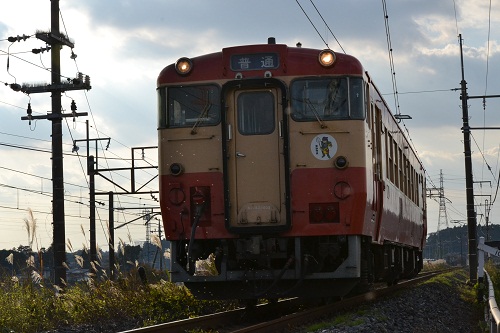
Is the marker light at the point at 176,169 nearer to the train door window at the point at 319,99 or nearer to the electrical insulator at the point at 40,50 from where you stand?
the train door window at the point at 319,99

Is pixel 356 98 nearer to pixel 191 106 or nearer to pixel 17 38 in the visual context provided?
pixel 191 106

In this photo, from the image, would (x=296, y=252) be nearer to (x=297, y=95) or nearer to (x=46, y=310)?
(x=297, y=95)

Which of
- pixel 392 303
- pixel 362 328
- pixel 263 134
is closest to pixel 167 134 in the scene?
pixel 263 134

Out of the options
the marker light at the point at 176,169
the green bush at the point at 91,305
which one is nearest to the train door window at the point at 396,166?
the green bush at the point at 91,305

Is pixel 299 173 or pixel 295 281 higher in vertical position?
pixel 299 173

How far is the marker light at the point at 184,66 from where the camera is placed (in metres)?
11.9

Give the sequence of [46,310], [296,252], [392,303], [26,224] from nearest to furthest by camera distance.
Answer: [296,252] < [46,310] < [26,224] < [392,303]

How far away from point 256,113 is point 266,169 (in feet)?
2.53

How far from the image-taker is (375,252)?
47.5 feet

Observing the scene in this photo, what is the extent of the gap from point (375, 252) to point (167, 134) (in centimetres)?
453

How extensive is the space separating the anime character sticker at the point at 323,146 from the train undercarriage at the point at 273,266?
1.11 metres

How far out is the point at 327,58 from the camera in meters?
11.7

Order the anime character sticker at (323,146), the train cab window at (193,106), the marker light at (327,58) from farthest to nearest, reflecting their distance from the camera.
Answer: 1. the train cab window at (193,106)
2. the marker light at (327,58)
3. the anime character sticker at (323,146)

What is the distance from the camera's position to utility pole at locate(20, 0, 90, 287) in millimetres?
22125
